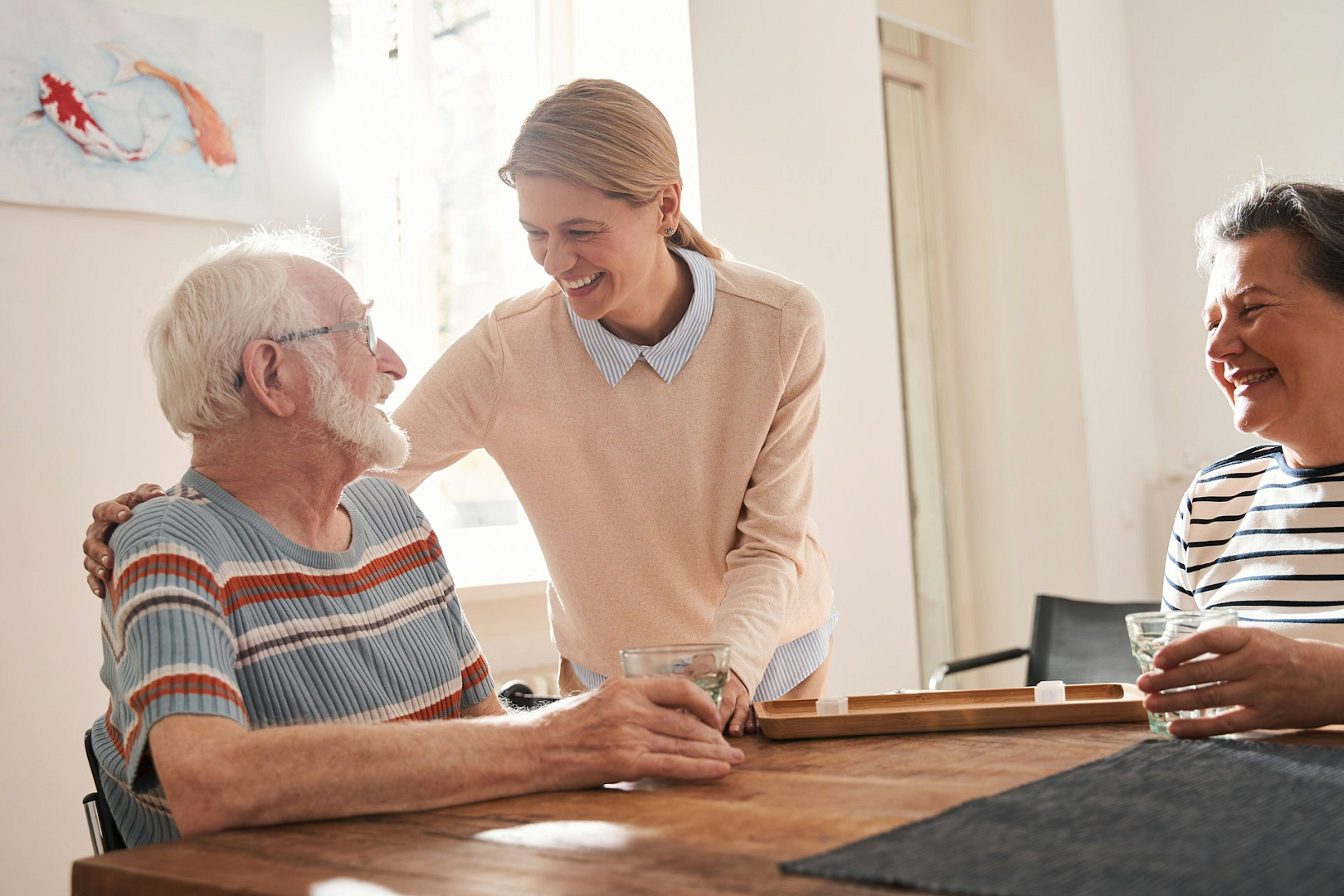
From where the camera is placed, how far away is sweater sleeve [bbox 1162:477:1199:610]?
5.73ft

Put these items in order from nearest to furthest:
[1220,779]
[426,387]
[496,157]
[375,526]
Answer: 1. [1220,779]
2. [375,526]
3. [426,387]
4. [496,157]

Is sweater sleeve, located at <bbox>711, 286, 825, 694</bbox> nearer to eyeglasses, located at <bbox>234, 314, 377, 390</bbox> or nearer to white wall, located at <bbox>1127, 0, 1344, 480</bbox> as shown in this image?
eyeglasses, located at <bbox>234, 314, 377, 390</bbox>

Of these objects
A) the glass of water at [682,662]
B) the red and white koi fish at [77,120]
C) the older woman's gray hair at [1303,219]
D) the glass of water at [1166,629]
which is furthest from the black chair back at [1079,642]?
the red and white koi fish at [77,120]

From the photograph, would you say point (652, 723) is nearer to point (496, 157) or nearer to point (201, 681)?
point (201, 681)

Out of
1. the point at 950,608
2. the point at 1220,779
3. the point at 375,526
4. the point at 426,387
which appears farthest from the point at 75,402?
the point at 950,608

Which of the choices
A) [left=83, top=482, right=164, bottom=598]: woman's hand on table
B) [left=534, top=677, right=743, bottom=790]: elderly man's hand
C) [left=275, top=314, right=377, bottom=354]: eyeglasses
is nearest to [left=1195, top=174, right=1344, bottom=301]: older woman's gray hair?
[left=534, top=677, right=743, bottom=790]: elderly man's hand

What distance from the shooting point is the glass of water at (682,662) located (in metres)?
1.22

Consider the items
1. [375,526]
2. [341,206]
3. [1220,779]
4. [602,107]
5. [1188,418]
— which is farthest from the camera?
[1188,418]

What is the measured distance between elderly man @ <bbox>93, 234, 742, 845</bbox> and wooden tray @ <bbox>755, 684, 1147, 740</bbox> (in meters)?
0.19

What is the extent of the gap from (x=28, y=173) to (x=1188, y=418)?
449 cm

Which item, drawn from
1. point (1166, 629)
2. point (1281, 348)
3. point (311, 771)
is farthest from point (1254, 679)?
point (311, 771)

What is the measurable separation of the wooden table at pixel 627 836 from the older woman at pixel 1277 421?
1.59 feet

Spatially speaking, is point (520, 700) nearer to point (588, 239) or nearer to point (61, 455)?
point (588, 239)

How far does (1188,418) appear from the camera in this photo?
5008mm
